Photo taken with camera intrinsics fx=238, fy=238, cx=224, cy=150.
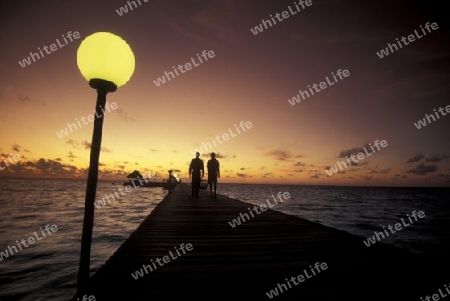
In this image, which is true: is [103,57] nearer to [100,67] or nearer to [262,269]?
[100,67]

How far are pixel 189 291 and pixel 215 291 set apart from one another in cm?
27

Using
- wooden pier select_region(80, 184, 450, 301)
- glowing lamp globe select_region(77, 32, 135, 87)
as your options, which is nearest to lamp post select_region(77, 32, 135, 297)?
glowing lamp globe select_region(77, 32, 135, 87)

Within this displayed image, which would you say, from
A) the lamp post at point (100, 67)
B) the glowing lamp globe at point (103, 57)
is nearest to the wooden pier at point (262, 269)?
the lamp post at point (100, 67)

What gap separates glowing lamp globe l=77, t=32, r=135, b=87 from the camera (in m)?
2.30

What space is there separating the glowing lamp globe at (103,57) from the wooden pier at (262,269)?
2.16 meters

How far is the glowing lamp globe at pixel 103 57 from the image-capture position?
230 cm

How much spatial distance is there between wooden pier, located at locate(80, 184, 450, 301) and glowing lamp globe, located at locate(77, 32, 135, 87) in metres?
2.16

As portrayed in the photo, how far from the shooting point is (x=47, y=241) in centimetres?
1008

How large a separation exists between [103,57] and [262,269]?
3014 millimetres

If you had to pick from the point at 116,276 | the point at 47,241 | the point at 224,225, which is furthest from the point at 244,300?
the point at 47,241

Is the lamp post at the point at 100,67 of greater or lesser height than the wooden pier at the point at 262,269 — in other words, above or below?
above

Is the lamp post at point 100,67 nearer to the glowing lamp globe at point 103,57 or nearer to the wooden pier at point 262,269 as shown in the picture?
the glowing lamp globe at point 103,57

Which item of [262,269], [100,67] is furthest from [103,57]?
[262,269]

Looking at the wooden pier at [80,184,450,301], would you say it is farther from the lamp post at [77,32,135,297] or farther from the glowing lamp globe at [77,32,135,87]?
the glowing lamp globe at [77,32,135,87]
